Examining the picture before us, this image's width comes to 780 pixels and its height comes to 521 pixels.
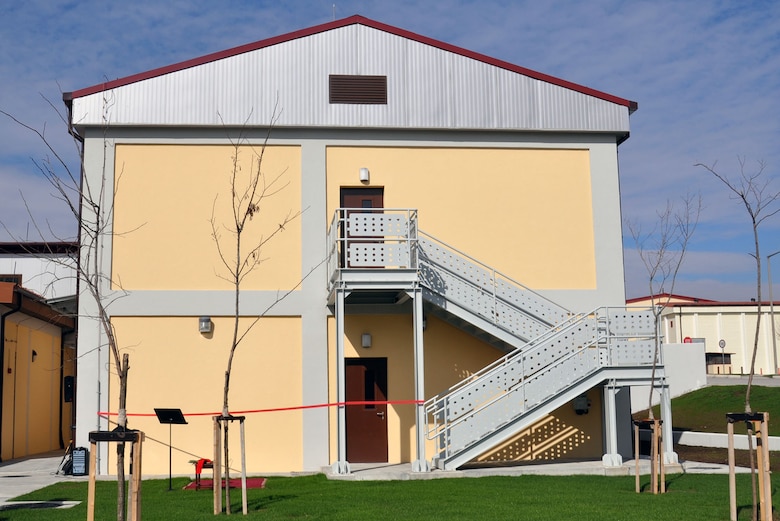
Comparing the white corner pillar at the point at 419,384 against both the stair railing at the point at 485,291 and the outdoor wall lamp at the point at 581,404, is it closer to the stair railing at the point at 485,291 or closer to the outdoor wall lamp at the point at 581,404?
the stair railing at the point at 485,291

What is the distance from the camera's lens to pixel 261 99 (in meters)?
20.3

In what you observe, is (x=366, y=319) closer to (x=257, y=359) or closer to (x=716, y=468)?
(x=257, y=359)

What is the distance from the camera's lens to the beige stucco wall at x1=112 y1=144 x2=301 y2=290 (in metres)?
20.0

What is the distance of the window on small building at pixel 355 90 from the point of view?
2058 centimetres

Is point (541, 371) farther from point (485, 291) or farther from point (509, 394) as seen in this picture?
point (485, 291)

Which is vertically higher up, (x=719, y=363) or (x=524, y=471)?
(x=719, y=363)

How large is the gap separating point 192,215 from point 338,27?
18.6 ft

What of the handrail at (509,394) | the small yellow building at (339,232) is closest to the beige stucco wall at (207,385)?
the small yellow building at (339,232)

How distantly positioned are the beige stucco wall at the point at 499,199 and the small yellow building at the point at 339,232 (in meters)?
0.05

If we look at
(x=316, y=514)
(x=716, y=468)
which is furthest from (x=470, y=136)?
(x=316, y=514)

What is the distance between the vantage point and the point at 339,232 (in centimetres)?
1897

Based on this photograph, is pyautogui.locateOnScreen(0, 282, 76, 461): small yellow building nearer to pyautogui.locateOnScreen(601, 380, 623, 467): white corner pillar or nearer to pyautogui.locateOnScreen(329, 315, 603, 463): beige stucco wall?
pyautogui.locateOnScreen(329, 315, 603, 463): beige stucco wall

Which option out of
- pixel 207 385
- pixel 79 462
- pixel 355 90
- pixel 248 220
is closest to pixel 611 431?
pixel 207 385

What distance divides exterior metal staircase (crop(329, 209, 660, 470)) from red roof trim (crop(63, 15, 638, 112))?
16.0 ft
